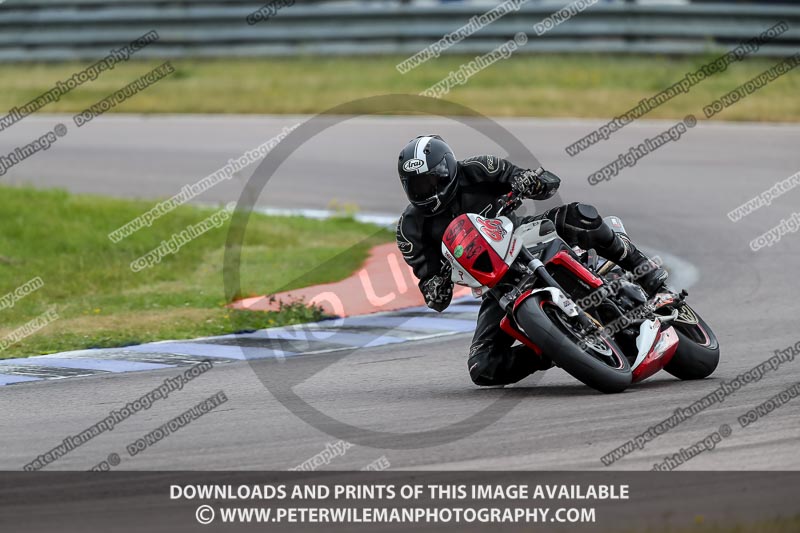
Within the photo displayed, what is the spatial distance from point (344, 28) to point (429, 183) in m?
16.9

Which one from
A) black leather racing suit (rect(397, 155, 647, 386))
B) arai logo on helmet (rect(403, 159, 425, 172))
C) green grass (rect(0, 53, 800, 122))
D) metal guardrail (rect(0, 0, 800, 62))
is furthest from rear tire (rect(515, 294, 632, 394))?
metal guardrail (rect(0, 0, 800, 62))

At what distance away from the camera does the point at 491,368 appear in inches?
290

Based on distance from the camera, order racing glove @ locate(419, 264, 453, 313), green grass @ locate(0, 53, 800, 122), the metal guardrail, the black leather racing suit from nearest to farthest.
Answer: racing glove @ locate(419, 264, 453, 313), the black leather racing suit, green grass @ locate(0, 53, 800, 122), the metal guardrail

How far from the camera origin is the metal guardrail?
20.6m

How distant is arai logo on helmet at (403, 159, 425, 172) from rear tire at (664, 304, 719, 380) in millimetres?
1891

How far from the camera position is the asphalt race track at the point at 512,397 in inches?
231

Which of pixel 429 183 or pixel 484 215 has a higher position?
pixel 429 183

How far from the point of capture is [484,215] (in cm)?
734

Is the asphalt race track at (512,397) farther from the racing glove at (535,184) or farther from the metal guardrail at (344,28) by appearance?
the metal guardrail at (344,28)

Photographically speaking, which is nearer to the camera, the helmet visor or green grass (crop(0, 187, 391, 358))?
the helmet visor

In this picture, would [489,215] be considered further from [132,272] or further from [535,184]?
[132,272]

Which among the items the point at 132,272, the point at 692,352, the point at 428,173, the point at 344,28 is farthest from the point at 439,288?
the point at 344,28

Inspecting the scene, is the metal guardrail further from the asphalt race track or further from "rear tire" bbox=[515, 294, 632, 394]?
"rear tire" bbox=[515, 294, 632, 394]
